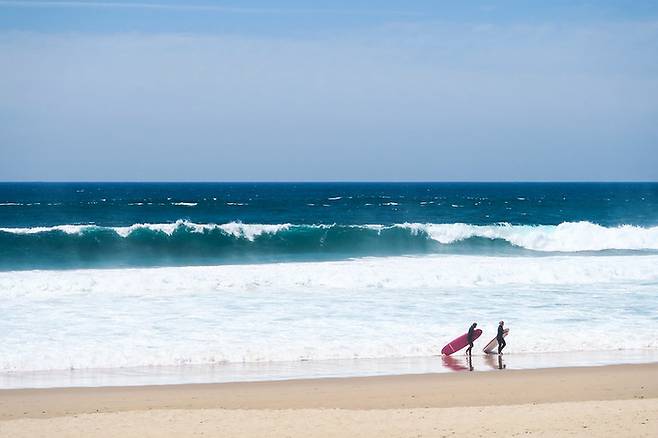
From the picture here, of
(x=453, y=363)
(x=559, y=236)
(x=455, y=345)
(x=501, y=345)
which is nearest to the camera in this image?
(x=453, y=363)

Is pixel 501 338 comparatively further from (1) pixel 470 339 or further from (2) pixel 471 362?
(2) pixel 471 362

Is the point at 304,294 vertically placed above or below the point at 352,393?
above

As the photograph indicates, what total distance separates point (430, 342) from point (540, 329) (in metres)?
2.40

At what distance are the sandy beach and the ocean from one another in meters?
2.25

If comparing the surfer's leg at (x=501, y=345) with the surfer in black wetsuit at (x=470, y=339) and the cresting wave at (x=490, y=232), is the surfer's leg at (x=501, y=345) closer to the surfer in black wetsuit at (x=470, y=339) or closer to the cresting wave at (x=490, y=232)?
the surfer in black wetsuit at (x=470, y=339)

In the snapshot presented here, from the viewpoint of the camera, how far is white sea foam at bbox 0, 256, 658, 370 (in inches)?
539

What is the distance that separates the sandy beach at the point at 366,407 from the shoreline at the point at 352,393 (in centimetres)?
1

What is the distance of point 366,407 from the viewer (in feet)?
32.3

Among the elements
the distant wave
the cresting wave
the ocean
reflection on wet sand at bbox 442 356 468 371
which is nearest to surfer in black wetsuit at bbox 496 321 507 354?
the ocean

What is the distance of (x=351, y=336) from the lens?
14.7 m

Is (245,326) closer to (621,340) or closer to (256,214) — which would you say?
(621,340)

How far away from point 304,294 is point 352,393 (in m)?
8.81

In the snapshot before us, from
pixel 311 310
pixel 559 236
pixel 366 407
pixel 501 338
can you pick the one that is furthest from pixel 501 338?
pixel 559 236

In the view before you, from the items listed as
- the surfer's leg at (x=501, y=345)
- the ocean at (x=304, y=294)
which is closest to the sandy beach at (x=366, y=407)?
the surfer's leg at (x=501, y=345)
